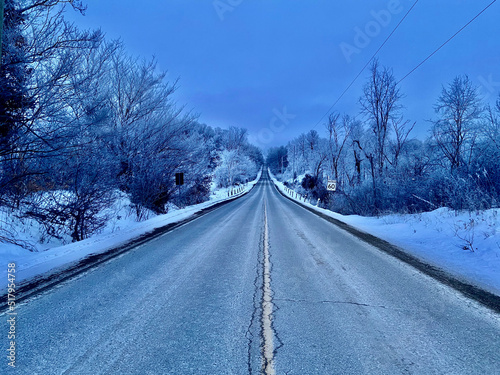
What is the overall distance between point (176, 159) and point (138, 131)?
346 centimetres

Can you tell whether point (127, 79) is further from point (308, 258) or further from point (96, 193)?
point (308, 258)

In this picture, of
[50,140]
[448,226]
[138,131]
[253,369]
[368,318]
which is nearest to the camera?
[253,369]

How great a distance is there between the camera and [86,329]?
2.81m

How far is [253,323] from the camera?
297cm

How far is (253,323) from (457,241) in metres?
6.23

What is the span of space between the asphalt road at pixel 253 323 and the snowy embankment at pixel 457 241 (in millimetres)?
884

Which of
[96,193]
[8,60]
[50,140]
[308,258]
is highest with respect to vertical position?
[8,60]

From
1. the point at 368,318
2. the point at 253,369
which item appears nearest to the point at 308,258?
the point at 368,318

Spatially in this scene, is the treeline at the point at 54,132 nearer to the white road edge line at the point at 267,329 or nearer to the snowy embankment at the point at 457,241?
the white road edge line at the point at 267,329

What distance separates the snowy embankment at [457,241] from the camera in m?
4.80

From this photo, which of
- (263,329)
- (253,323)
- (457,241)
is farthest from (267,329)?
(457,241)

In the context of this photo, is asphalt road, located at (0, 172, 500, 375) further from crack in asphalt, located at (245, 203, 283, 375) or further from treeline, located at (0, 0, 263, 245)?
treeline, located at (0, 0, 263, 245)

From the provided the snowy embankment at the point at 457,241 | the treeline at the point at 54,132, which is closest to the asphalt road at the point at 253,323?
the snowy embankment at the point at 457,241

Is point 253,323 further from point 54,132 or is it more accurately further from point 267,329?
point 54,132
